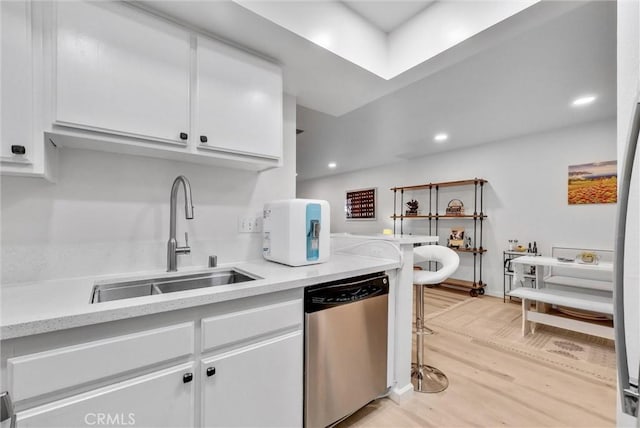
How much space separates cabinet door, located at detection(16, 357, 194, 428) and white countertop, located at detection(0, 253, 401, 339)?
9.5 inches

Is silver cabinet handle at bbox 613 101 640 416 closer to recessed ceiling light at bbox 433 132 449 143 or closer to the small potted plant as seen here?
recessed ceiling light at bbox 433 132 449 143

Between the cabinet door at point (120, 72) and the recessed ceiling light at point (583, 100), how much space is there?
3644 mm

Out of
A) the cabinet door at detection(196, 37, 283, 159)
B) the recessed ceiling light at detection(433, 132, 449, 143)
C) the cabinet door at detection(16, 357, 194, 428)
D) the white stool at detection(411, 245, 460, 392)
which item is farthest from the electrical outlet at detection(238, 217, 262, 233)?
the recessed ceiling light at detection(433, 132, 449, 143)

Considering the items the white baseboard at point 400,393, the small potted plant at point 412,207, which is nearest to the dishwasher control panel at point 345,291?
the white baseboard at point 400,393

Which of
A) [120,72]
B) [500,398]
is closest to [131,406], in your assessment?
[120,72]

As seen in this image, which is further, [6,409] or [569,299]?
[569,299]

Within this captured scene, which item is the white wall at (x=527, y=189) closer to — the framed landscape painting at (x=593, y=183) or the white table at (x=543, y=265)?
the framed landscape painting at (x=593, y=183)

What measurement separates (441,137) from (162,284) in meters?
3.99

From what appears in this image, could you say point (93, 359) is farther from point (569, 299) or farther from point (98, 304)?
point (569, 299)

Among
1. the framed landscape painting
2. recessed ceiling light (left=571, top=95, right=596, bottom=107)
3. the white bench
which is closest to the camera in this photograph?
the white bench

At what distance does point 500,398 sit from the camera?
1.82m

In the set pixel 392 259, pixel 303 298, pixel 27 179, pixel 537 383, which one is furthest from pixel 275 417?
pixel 537 383

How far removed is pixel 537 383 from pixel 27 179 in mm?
3402

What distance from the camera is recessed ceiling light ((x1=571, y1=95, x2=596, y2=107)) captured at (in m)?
2.71
